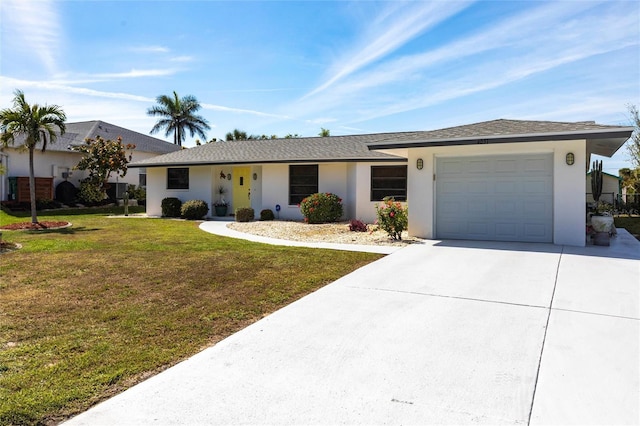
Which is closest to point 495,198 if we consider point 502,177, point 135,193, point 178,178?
point 502,177

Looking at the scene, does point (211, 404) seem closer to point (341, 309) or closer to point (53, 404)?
point (53, 404)

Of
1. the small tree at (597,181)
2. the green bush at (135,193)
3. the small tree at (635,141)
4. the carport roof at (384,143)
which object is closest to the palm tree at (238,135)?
the green bush at (135,193)

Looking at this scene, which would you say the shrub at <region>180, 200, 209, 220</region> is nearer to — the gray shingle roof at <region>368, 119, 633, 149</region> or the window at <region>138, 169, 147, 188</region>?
the gray shingle roof at <region>368, 119, 633, 149</region>

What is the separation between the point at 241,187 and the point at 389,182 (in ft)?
24.1

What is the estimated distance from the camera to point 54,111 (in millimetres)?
13773

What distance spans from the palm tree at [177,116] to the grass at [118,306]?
105 feet

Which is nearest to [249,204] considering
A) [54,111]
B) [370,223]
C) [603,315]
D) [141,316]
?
[370,223]

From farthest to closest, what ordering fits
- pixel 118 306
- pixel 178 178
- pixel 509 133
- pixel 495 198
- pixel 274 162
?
1. pixel 178 178
2. pixel 274 162
3. pixel 495 198
4. pixel 509 133
5. pixel 118 306

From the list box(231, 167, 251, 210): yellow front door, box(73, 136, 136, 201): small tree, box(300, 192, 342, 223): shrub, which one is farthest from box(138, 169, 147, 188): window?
box(300, 192, 342, 223): shrub

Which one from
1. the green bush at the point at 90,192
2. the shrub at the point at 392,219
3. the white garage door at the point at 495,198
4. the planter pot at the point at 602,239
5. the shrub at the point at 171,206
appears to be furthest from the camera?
the green bush at the point at 90,192

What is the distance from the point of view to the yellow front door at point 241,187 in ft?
62.0

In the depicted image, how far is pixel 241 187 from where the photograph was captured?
754 inches

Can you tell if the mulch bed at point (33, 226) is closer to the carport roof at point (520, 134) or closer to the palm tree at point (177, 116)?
the carport roof at point (520, 134)

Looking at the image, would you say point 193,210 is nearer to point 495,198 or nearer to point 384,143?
→ point 384,143
